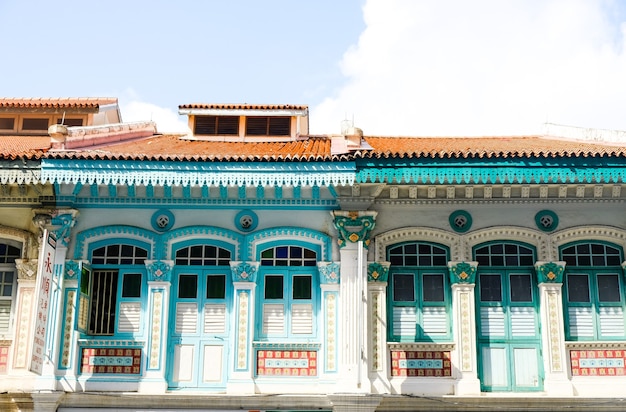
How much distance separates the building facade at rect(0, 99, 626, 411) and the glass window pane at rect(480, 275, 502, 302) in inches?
1.0

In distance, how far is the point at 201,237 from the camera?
14.4 m

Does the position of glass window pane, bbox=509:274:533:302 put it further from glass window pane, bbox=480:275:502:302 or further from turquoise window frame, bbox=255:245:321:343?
turquoise window frame, bbox=255:245:321:343

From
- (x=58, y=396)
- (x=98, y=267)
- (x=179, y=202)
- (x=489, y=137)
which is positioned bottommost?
(x=58, y=396)

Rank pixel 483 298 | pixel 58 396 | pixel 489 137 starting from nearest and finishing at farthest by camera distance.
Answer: pixel 58 396
pixel 483 298
pixel 489 137

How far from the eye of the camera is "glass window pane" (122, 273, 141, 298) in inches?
563

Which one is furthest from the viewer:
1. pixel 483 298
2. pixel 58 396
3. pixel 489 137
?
pixel 489 137

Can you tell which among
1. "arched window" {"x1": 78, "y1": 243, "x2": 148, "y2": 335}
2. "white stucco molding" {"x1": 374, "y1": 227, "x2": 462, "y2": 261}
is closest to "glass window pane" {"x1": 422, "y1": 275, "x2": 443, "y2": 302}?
"white stucco molding" {"x1": 374, "y1": 227, "x2": 462, "y2": 261}

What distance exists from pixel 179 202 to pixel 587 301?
22.9 feet

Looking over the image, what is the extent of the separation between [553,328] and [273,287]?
181 inches

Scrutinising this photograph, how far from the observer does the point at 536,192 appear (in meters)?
14.5

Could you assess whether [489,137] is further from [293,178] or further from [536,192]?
[293,178]

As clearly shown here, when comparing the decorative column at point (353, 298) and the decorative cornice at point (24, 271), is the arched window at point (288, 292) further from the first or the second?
the decorative cornice at point (24, 271)

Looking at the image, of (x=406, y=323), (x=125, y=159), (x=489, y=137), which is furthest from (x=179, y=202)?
(x=489, y=137)

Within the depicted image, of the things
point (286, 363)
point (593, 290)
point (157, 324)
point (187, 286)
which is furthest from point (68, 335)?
point (593, 290)
